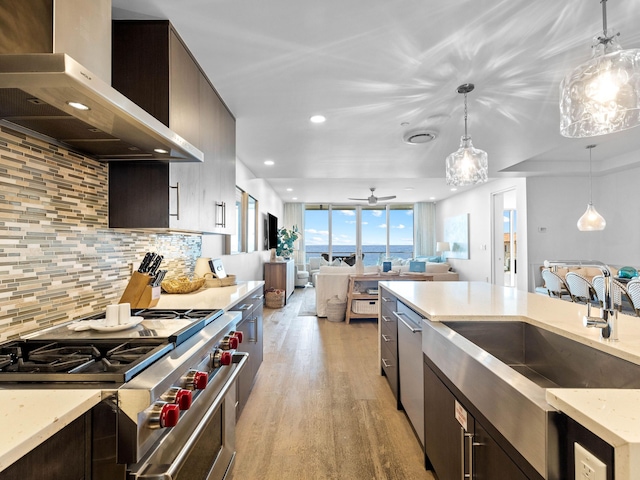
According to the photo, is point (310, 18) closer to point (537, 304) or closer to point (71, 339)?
point (71, 339)

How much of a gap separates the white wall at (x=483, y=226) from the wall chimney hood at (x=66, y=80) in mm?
6384

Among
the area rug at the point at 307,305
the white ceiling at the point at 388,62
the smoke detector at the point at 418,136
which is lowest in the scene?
the area rug at the point at 307,305

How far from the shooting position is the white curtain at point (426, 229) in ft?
35.0

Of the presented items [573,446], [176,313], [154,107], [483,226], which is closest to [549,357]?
[573,446]

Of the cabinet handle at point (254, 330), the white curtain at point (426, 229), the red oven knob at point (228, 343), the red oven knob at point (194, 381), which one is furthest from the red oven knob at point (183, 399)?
the white curtain at point (426, 229)

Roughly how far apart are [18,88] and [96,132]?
0.42 m

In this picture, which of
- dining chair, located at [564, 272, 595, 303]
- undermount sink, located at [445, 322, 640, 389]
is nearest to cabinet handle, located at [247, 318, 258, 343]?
undermount sink, located at [445, 322, 640, 389]

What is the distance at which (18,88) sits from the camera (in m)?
0.97

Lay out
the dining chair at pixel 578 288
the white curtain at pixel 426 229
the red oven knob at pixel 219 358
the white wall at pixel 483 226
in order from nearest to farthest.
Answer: the red oven knob at pixel 219 358 < the dining chair at pixel 578 288 < the white wall at pixel 483 226 < the white curtain at pixel 426 229

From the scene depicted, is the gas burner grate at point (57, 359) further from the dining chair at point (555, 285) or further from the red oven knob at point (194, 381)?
the dining chair at point (555, 285)

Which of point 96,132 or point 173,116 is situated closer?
point 96,132

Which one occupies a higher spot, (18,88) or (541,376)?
(18,88)

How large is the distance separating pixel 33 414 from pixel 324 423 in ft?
6.33

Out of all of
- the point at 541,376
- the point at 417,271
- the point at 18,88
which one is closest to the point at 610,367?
the point at 541,376
